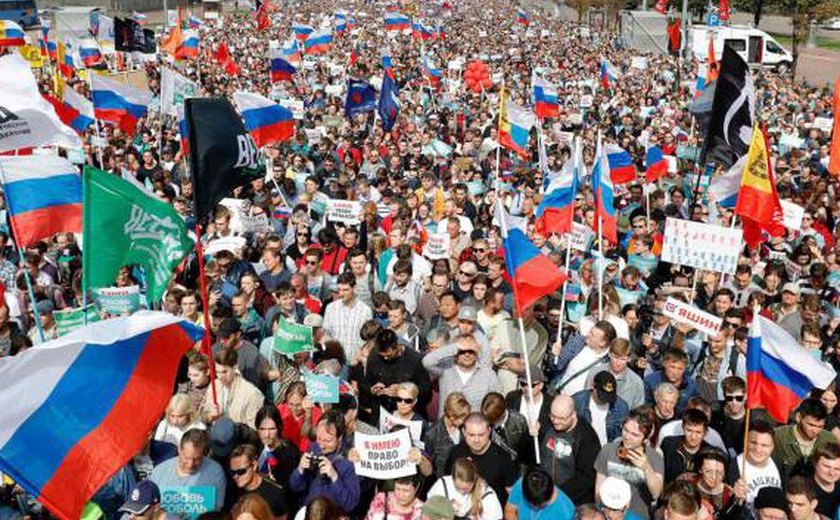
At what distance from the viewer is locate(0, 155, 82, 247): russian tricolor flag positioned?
25.2 ft

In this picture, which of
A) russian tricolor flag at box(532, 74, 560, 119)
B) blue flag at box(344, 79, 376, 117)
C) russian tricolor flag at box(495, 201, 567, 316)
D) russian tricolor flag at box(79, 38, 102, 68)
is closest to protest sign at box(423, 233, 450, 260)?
russian tricolor flag at box(495, 201, 567, 316)

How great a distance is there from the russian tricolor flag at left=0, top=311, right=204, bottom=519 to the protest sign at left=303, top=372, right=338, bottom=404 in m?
1.11

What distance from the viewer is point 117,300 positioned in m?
7.75

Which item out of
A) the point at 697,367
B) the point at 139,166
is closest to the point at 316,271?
the point at 697,367

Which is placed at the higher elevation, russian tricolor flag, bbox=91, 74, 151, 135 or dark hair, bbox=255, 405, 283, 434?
russian tricolor flag, bbox=91, 74, 151, 135

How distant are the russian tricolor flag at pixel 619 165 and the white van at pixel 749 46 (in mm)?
23966

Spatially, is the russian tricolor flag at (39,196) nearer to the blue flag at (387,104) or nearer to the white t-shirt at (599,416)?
the white t-shirt at (599,416)

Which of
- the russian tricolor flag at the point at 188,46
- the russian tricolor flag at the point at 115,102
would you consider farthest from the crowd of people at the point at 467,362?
the russian tricolor flag at the point at 188,46

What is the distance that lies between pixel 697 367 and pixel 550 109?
1077cm

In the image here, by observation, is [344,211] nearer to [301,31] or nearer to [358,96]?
[358,96]

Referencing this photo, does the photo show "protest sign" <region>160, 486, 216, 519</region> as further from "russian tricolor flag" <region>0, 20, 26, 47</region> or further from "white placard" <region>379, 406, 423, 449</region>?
"russian tricolor flag" <region>0, 20, 26, 47</region>

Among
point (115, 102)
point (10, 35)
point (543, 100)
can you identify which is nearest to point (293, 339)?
point (115, 102)

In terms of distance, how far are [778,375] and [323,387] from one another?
9.68 feet

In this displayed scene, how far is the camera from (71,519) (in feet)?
13.7
